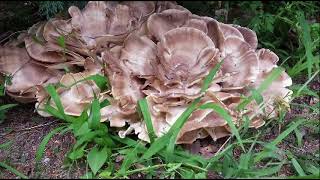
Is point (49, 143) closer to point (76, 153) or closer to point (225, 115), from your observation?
point (76, 153)

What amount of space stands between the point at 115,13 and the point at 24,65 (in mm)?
1001

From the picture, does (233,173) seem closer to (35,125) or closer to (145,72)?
(145,72)

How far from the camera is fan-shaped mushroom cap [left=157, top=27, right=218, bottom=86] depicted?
3.48 metres

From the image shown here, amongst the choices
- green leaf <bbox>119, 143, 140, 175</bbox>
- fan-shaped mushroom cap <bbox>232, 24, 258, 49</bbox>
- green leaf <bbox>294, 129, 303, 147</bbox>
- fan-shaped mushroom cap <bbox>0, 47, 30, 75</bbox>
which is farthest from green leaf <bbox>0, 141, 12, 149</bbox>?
green leaf <bbox>294, 129, 303, 147</bbox>

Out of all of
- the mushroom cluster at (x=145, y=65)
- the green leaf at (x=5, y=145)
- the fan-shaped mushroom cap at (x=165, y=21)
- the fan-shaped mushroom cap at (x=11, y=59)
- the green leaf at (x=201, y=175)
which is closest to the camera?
the green leaf at (x=201, y=175)

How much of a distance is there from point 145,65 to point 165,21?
18.5 inches

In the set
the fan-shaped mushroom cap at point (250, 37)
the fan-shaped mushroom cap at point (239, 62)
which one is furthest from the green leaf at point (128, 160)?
the fan-shaped mushroom cap at point (250, 37)

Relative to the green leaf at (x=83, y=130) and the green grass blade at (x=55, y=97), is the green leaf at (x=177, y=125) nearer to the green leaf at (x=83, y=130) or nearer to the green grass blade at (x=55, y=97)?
the green leaf at (x=83, y=130)

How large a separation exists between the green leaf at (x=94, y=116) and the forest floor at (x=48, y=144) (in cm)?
31

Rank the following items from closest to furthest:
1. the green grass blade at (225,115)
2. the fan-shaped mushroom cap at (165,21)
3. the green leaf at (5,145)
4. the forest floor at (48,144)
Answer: the green grass blade at (225,115)
the forest floor at (48,144)
the green leaf at (5,145)
the fan-shaped mushroom cap at (165,21)

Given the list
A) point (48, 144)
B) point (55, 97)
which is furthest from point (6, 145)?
point (55, 97)

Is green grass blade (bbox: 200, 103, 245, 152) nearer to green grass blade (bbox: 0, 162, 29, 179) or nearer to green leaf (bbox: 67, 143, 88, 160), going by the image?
green leaf (bbox: 67, 143, 88, 160)

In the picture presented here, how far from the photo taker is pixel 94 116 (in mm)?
3336

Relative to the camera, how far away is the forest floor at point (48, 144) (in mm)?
3299
